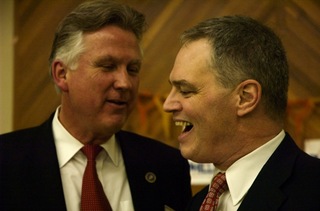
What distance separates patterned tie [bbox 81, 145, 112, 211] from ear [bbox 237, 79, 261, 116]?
0.64 meters

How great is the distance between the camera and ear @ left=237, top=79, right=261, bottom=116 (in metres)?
1.75

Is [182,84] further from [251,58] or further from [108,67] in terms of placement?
[108,67]

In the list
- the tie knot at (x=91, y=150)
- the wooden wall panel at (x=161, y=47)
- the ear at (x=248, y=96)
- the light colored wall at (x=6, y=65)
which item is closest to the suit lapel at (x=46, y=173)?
the tie knot at (x=91, y=150)

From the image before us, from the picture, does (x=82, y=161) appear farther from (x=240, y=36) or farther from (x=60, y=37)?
(x=240, y=36)

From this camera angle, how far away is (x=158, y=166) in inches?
93.0

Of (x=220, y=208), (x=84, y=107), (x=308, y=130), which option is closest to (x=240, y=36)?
(x=220, y=208)

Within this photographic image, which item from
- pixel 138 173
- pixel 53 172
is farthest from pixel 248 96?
pixel 53 172

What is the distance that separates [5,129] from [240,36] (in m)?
2.16

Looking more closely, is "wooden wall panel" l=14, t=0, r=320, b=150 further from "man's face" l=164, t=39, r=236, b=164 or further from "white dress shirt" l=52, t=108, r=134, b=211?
"man's face" l=164, t=39, r=236, b=164

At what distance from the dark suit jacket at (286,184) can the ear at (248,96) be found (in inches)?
6.1

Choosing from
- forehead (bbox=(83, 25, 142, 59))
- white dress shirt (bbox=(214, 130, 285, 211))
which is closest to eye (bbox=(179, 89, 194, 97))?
white dress shirt (bbox=(214, 130, 285, 211))

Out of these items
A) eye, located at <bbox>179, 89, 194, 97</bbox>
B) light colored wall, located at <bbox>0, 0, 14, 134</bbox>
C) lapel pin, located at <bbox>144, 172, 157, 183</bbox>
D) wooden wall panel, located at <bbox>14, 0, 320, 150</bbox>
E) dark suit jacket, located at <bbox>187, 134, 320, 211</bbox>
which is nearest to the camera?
dark suit jacket, located at <bbox>187, 134, 320, 211</bbox>

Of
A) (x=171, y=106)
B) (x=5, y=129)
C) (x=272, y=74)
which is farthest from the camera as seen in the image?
(x=5, y=129)

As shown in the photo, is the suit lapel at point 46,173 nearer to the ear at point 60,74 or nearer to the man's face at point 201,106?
the ear at point 60,74
